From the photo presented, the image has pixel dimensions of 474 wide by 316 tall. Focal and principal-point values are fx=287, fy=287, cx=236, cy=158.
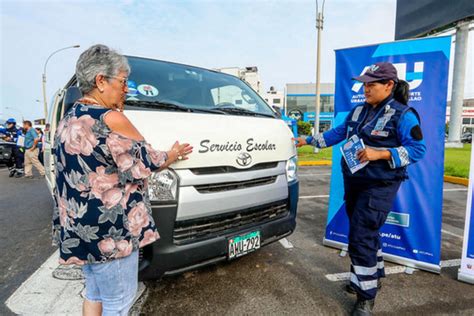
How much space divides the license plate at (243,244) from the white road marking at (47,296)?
88 cm

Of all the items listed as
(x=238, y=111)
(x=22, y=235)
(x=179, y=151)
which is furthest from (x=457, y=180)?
(x=22, y=235)

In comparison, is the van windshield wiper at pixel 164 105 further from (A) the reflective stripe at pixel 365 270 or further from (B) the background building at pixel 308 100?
(B) the background building at pixel 308 100

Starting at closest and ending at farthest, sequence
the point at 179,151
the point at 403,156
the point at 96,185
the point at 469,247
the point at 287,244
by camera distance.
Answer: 1. the point at 96,185
2. the point at 179,151
3. the point at 403,156
4. the point at 469,247
5. the point at 287,244

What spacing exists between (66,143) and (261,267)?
2.18m

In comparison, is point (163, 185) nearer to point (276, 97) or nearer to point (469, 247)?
point (469, 247)

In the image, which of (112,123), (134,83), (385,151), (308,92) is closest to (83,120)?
(112,123)

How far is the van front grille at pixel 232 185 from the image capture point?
1.99m

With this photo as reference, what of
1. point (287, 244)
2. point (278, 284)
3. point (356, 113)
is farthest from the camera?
point (287, 244)

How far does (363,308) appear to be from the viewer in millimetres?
2100

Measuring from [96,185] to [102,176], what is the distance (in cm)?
5

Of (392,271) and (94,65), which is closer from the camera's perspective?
(94,65)

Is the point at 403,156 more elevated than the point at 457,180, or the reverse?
the point at 403,156

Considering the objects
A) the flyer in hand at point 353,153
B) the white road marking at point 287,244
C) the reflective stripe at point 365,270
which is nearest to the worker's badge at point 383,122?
the flyer in hand at point 353,153

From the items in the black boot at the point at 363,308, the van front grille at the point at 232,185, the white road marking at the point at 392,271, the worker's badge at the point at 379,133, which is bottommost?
the white road marking at the point at 392,271
